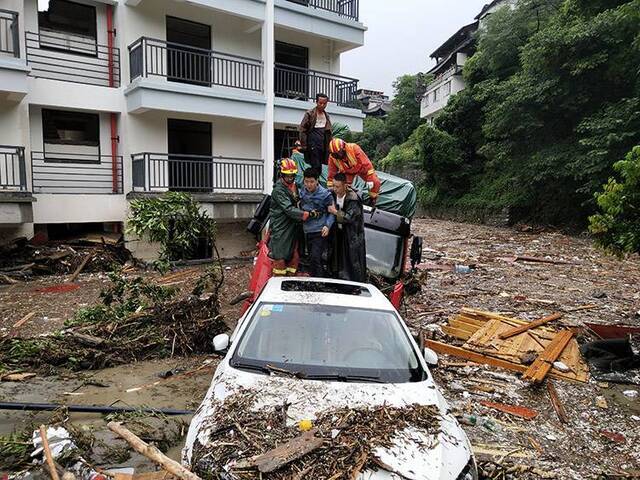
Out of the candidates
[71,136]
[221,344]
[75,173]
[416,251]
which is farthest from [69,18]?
[221,344]

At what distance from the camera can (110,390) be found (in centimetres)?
505

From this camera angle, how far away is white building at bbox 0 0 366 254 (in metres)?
11.3

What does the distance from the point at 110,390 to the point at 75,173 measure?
9.14 metres

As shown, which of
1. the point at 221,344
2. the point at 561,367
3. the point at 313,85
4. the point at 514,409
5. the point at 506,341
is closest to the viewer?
the point at 221,344

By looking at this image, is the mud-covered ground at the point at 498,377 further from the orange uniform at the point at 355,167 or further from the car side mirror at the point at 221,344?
the orange uniform at the point at 355,167

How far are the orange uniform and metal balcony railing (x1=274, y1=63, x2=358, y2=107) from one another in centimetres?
924

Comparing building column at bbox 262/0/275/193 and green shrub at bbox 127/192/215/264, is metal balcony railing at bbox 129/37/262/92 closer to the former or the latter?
building column at bbox 262/0/275/193

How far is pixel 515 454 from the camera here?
393 centimetres

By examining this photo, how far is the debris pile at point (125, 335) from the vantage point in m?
5.70

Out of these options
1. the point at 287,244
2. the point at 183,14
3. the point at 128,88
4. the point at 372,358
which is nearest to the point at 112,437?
the point at 372,358

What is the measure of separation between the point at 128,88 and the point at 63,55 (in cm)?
176

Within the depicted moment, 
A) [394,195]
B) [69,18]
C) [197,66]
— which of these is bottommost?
[394,195]

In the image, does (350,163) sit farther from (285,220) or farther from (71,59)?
(71,59)

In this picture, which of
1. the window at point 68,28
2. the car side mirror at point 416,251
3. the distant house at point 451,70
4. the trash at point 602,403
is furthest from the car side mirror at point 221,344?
the distant house at point 451,70
